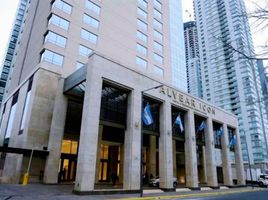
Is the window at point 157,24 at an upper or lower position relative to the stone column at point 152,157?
upper

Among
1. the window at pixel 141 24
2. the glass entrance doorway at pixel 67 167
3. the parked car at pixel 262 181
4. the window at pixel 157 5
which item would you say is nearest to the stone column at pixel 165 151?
the glass entrance doorway at pixel 67 167

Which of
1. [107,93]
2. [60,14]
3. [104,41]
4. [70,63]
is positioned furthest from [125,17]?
[107,93]

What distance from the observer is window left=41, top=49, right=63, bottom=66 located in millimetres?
32531

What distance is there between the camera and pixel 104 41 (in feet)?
132

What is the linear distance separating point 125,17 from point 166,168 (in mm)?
32156

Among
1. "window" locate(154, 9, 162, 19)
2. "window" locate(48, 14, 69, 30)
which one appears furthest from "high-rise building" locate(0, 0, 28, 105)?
"window" locate(48, 14, 69, 30)

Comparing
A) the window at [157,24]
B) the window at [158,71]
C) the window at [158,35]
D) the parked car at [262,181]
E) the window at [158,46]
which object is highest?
the window at [157,24]

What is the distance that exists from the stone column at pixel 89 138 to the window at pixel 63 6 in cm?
1915

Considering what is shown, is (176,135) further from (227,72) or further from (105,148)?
(227,72)

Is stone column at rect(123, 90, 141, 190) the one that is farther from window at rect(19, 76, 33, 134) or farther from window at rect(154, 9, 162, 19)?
window at rect(154, 9, 162, 19)

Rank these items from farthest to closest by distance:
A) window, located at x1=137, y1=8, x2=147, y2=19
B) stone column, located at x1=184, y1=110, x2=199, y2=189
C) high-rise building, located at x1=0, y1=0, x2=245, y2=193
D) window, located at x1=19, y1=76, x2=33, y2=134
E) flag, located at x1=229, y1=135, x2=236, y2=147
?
window, located at x1=137, y1=8, x2=147, y2=19, flag, located at x1=229, y1=135, x2=236, y2=147, window, located at x1=19, y1=76, x2=33, y2=134, stone column, located at x1=184, y1=110, x2=199, y2=189, high-rise building, located at x1=0, y1=0, x2=245, y2=193

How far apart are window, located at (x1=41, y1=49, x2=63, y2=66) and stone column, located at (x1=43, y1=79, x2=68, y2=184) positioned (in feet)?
17.3

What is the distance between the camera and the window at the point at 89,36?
37500 mm

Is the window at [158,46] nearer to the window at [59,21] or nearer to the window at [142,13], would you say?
the window at [142,13]
